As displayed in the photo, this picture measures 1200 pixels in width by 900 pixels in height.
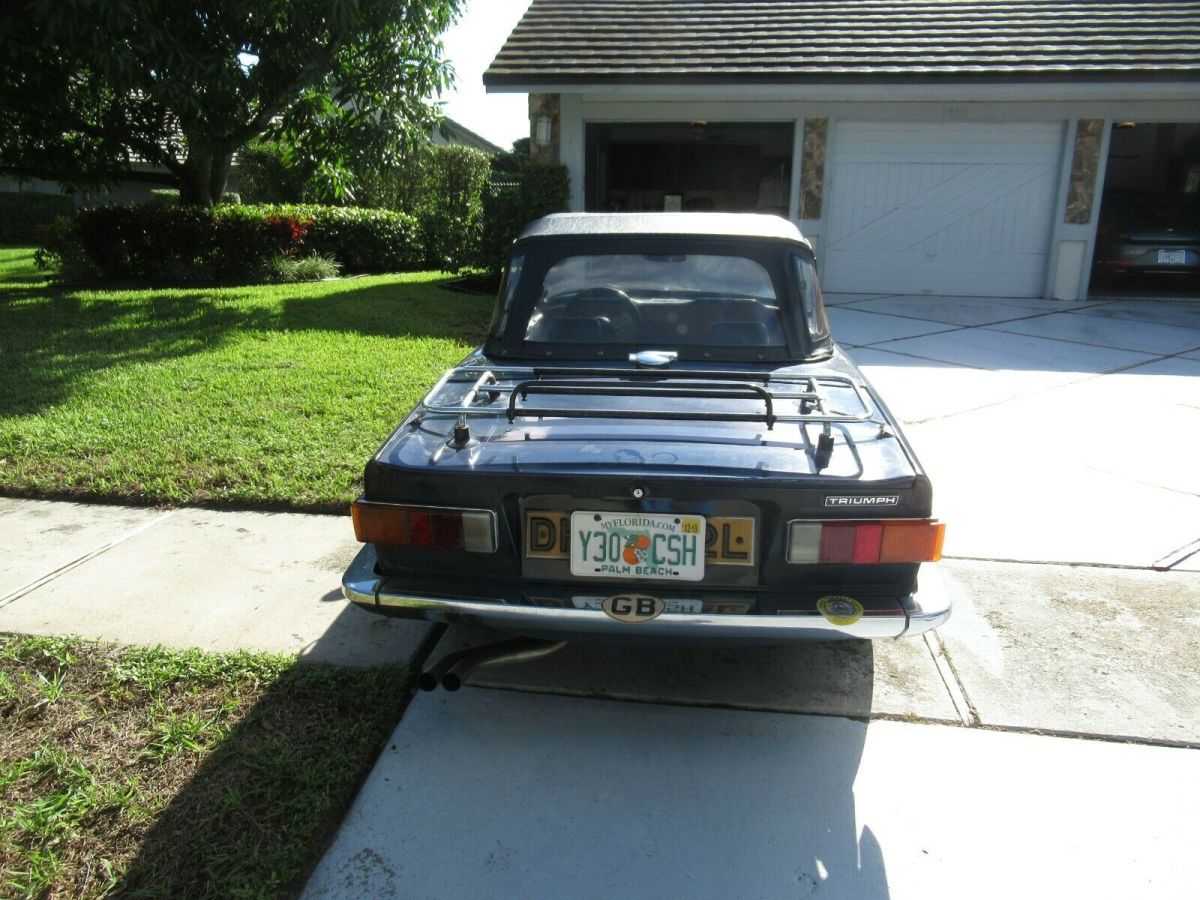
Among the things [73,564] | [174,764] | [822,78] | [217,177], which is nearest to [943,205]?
[822,78]

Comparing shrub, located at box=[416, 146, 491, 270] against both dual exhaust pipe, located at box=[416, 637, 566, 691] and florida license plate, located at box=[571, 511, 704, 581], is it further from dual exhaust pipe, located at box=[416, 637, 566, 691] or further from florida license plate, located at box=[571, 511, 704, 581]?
florida license plate, located at box=[571, 511, 704, 581]

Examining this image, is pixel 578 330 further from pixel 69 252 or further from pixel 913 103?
pixel 69 252

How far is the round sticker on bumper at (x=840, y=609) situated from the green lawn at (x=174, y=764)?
1378 millimetres

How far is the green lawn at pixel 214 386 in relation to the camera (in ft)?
15.9

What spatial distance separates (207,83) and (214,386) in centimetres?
462

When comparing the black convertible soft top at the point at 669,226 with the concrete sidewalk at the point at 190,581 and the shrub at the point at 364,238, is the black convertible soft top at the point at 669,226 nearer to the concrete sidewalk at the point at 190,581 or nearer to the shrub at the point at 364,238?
the concrete sidewalk at the point at 190,581

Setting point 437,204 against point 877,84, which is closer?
point 877,84

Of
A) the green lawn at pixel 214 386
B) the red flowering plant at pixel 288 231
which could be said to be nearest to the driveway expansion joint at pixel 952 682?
the green lawn at pixel 214 386

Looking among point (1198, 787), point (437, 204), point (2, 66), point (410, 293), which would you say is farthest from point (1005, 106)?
point (2, 66)

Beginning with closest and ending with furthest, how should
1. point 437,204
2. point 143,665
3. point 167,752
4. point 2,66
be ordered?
point 167,752 → point 143,665 → point 2,66 → point 437,204

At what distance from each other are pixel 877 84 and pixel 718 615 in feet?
34.2

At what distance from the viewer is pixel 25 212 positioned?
24.5 metres

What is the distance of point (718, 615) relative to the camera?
2471mm

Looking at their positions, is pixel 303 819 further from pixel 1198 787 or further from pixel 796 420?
pixel 1198 787
